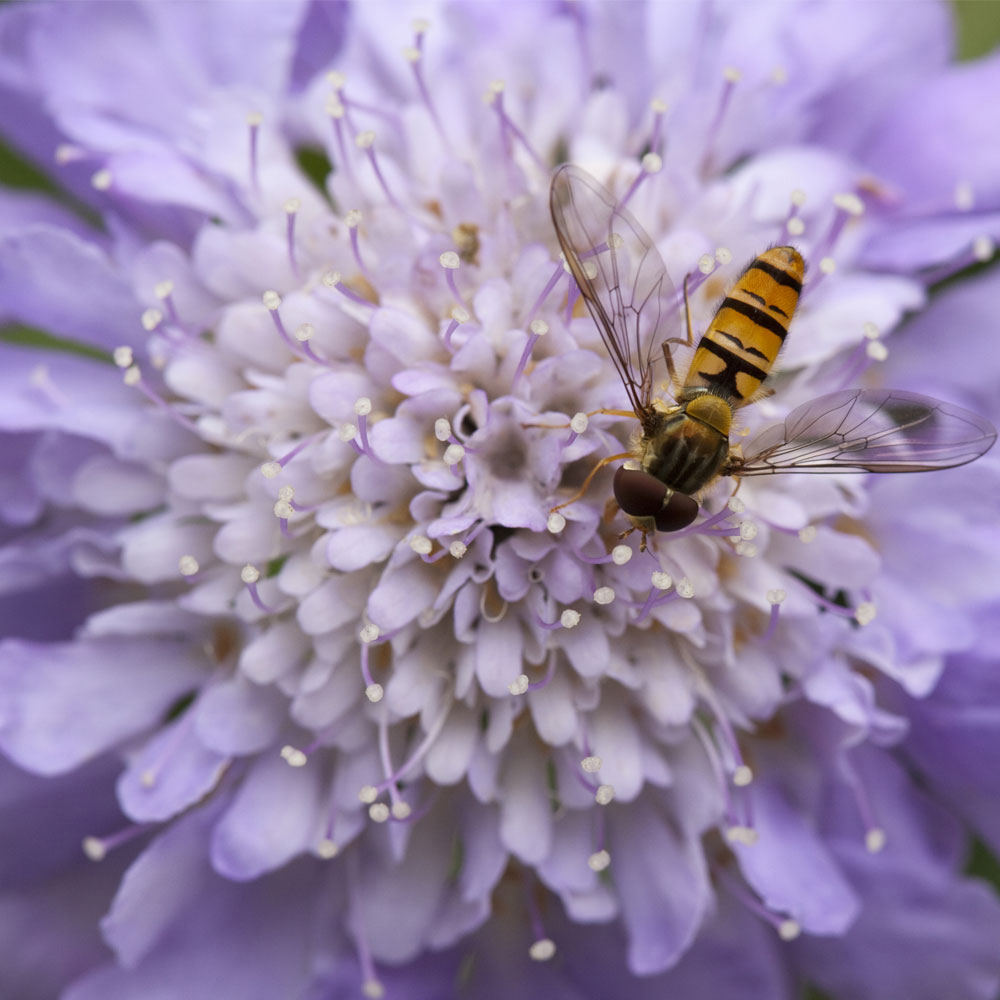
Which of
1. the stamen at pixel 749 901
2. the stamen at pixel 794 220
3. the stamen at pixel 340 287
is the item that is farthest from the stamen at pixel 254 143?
the stamen at pixel 749 901

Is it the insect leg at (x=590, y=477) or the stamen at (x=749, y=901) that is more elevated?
the insect leg at (x=590, y=477)

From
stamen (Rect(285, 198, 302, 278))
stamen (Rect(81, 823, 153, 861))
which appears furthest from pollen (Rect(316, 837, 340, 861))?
stamen (Rect(285, 198, 302, 278))

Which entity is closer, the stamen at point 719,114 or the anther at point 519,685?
the anther at point 519,685

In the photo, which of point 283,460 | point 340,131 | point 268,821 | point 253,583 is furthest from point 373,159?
point 268,821

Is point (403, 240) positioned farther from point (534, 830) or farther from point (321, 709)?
point (534, 830)

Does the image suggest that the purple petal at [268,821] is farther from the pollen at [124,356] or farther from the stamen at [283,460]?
the pollen at [124,356]

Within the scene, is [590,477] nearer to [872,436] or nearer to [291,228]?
[872,436]

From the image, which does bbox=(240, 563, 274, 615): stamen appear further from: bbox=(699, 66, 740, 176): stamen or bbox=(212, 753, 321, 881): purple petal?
bbox=(699, 66, 740, 176): stamen
